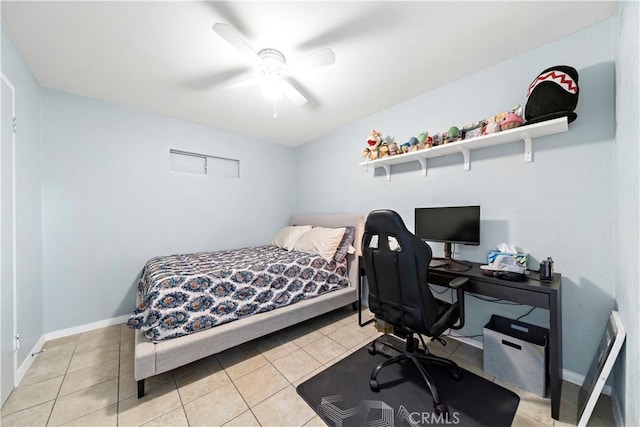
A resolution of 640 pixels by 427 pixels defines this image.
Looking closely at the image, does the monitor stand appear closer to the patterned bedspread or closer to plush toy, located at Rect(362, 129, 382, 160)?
the patterned bedspread

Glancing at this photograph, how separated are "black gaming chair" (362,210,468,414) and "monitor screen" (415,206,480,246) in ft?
1.75

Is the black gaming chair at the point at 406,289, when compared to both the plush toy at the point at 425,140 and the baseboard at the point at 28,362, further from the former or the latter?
the baseboard at the point at 28,362

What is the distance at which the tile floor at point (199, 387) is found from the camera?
1383 mm

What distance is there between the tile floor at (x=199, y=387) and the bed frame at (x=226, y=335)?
18 centimetres

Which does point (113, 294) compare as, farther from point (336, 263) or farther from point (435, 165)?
point (435, 165)

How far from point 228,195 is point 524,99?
11.4 feet

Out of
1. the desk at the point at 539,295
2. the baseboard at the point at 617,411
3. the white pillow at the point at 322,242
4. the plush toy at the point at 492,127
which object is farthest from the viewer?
the white pillow at the point at 322,242

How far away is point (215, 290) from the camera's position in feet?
6.16

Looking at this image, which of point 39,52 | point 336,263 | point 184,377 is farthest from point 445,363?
point 39,52

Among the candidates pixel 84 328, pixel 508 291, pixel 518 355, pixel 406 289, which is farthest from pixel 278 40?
pixel 84 328

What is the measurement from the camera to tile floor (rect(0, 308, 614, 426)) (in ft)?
4.54

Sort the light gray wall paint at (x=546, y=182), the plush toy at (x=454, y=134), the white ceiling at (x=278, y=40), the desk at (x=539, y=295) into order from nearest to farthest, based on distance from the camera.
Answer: the desk at (x=539, y=295), the white ceiling at (x=278, y=40), the light gray wall paint at (x=546, y=182), the plush toy at (x=454, y=134)

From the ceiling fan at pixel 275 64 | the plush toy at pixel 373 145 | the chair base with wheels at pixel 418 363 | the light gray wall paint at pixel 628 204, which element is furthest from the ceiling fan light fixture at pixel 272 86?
the chair base with wheels at pixel 418 363

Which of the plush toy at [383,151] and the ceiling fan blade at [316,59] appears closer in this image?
the ceiling fan blade at [316,59]
